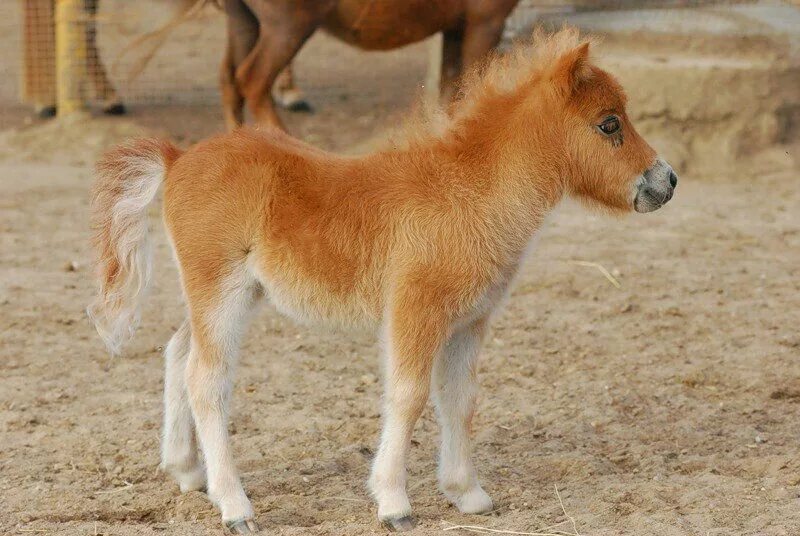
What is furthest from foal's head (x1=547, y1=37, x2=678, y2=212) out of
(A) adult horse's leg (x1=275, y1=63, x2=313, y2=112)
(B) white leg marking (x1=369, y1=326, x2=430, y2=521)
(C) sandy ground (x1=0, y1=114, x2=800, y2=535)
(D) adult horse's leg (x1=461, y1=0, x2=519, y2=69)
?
(A) adult horse's leg (x1=275, y1=63, x2=313, y2=112)

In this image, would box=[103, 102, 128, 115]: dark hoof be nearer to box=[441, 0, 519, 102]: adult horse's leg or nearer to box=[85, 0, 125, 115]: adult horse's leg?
box=[85, 0, 125, 115]: adult horse's leg

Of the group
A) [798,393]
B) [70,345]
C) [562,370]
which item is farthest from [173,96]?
[798,393]

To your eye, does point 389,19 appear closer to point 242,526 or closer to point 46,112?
point 46,112

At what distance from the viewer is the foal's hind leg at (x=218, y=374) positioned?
3.63 meters

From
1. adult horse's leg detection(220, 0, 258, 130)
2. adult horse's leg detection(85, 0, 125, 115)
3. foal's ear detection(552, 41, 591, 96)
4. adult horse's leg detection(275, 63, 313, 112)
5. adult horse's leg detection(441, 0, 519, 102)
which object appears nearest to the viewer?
foal's ear detection(552, 41, 591, 96)

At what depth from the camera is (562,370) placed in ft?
16.9

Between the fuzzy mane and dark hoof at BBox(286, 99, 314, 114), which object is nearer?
the fuzzy mane

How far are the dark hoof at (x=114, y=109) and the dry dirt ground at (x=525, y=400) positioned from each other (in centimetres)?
279

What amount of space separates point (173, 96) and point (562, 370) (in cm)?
668

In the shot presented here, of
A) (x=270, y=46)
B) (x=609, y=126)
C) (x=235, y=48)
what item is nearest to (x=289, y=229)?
(x=609, y=126)

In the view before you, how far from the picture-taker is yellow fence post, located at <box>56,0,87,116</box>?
9586mm

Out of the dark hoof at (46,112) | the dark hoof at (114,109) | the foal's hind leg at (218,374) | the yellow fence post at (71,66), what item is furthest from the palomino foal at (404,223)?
the dark hoof at (46,112)

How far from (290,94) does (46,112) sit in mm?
2155

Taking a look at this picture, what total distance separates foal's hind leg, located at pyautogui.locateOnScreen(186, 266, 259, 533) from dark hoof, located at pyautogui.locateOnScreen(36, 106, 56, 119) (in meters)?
7.02
